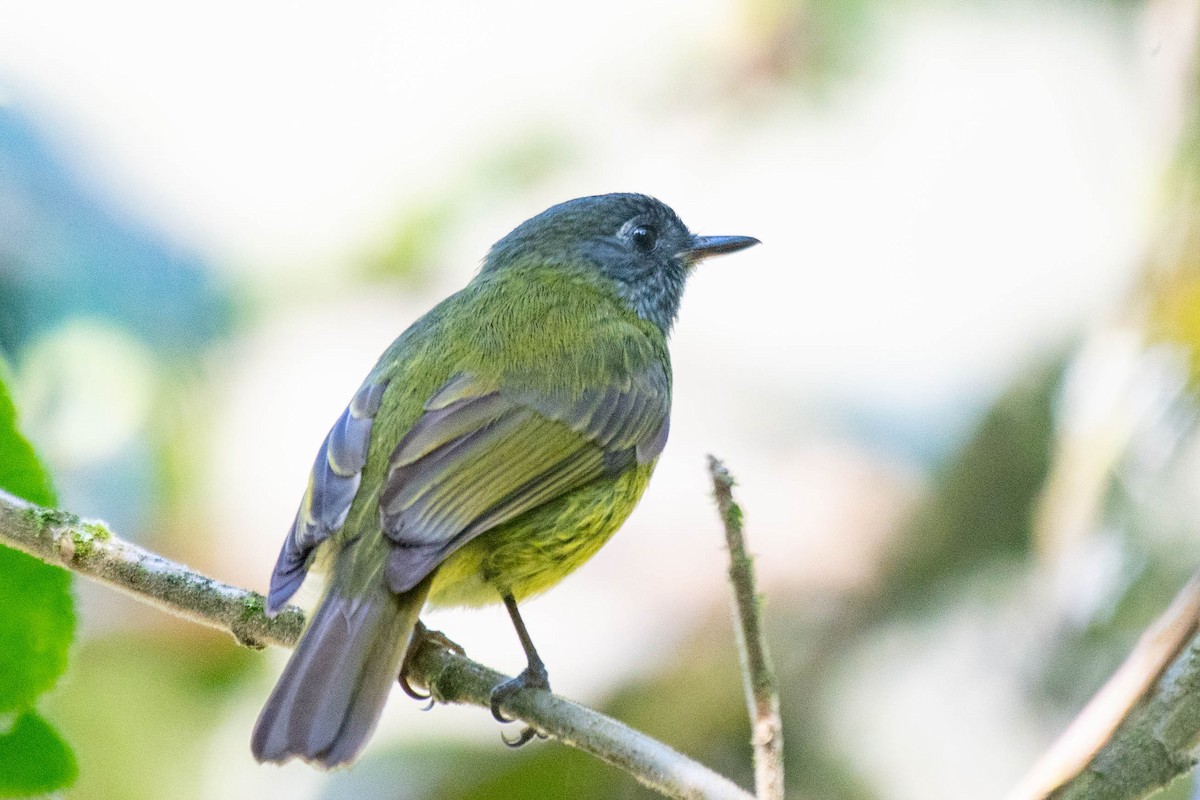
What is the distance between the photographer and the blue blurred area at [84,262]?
430 cm

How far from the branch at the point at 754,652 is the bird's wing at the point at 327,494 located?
0.90 metres

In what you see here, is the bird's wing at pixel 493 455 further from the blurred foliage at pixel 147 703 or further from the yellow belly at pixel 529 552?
the blurred foliage at pixel 147 703

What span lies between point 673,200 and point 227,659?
7.84 feet

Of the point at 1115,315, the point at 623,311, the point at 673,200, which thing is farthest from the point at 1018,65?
the point at 623,311

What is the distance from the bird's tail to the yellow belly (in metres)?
0.28

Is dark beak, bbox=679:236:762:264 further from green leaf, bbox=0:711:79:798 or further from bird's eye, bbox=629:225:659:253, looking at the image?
green leaf, bbox=0:711:79:798

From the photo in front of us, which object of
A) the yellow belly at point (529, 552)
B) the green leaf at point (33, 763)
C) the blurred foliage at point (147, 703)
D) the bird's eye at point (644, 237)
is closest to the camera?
the green leaf at point (33, 763)

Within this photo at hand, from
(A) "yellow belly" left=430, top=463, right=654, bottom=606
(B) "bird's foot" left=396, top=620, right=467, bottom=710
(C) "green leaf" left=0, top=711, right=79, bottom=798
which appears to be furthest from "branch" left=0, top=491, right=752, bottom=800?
(C) "green leaf" left=0, top=711, right=79, bottom=798

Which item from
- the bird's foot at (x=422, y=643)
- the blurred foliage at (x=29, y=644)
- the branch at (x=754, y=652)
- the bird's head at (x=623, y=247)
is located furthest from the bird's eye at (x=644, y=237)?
the blurred foliage at (x=29, y=644)

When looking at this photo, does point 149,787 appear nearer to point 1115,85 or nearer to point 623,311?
point 623,311

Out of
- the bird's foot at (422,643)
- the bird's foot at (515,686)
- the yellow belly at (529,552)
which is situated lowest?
the bird's foot at (515,686)

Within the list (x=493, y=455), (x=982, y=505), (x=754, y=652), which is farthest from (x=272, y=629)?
(x=982, y=505)

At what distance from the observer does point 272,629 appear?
2686 mm

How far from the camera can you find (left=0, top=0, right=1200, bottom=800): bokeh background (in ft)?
13.3
